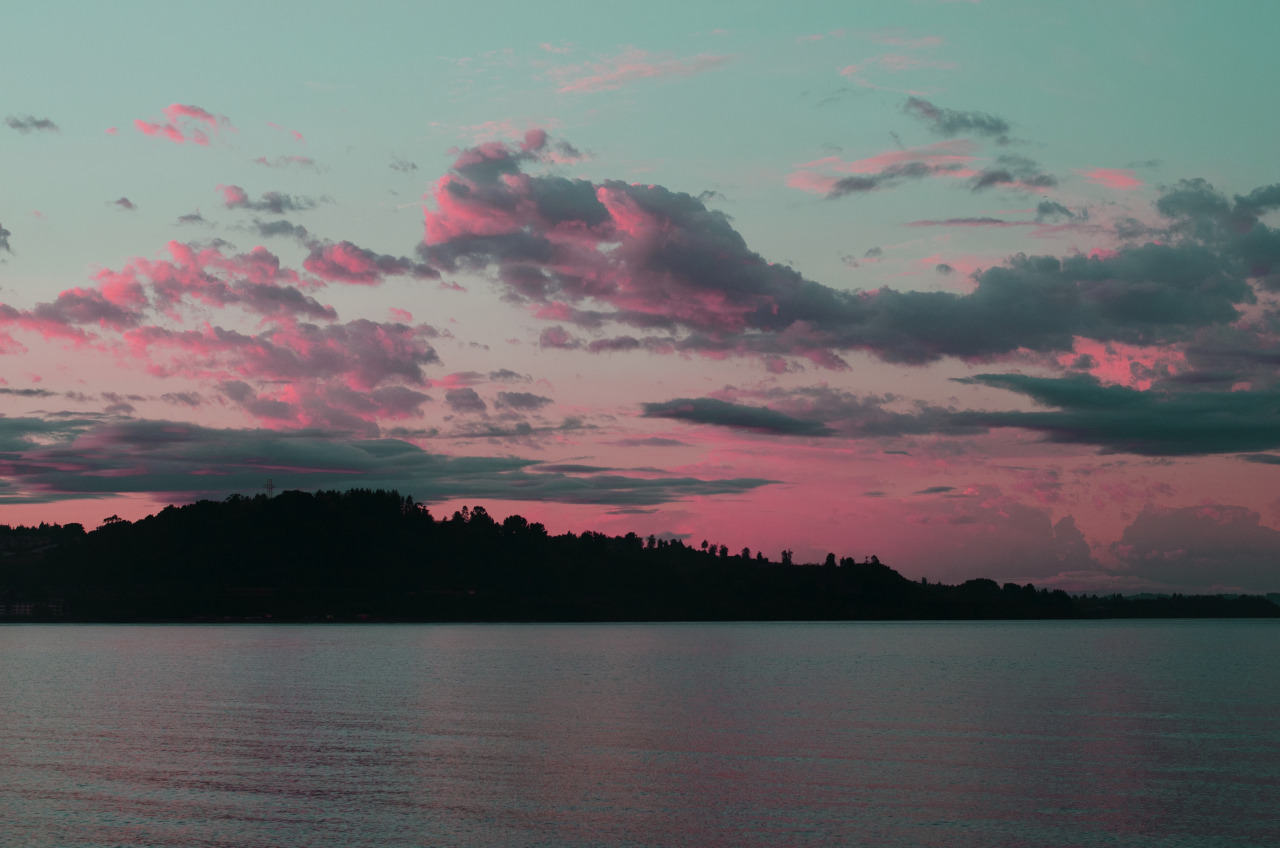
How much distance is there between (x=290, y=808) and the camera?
38688 millimetres

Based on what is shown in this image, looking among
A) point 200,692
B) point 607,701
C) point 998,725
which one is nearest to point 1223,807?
point 998,725

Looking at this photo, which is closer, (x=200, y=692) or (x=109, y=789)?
(x=109, y=789)

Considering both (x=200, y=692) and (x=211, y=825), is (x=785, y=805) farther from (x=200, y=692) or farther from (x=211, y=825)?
(x=200, y=692)

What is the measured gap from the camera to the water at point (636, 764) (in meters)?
35.8

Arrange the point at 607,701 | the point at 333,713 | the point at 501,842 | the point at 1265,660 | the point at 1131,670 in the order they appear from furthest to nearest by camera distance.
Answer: the point at 1265,660 → the point at 1131,670 → the point at 607,701 → the point at 333,713 → the point at 501,842

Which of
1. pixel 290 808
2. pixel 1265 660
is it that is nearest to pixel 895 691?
pixel 290 808

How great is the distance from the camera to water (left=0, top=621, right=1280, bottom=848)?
3581 centimetres

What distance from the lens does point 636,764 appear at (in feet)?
159

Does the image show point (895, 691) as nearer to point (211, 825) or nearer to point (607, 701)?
point (607, 701)

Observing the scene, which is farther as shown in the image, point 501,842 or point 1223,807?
point 1223,807

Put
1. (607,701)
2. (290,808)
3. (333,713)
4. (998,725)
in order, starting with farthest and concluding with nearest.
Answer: (607,701) → (333,713) → (998,725) → (290,808)

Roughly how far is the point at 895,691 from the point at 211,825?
6639 centimetres

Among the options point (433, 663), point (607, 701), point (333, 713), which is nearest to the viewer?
point (333, 713)

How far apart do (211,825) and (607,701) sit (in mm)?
46914
